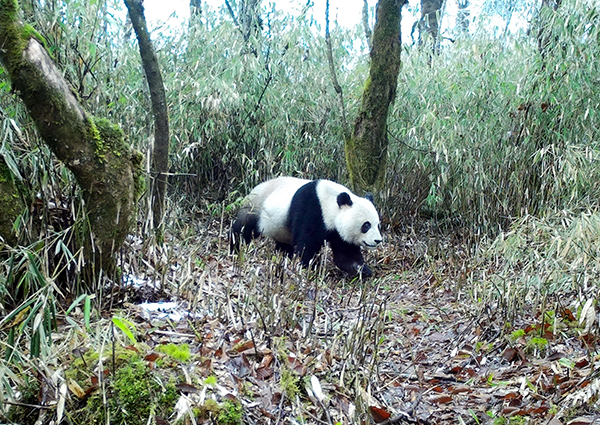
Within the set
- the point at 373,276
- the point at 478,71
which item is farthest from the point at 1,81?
the point at 478,71

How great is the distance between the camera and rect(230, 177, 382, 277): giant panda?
20.3 ft

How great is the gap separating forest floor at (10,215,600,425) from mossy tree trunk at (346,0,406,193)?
248 centimetres

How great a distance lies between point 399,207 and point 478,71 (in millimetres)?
2006

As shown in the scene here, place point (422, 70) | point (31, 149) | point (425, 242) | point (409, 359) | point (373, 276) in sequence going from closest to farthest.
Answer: point (31, 149) < point (409, 359) < point (373, 276) < point (425, 242) < point (422, 70)

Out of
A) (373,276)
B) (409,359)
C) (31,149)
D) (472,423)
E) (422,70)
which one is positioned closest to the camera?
(472,423)

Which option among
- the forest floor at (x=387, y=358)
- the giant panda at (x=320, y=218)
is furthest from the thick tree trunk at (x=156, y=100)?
the giant panda at (x=320, y=218)

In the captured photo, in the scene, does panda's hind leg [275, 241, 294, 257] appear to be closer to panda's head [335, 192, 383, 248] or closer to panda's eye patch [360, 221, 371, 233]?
panda's head [335, 192, 383, 248]

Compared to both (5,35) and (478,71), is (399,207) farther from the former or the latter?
(5,35)

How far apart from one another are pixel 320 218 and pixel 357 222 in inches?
17.4

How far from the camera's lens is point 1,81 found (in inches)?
134

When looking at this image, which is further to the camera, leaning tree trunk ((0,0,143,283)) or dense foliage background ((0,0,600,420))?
dense foliage background ((0,0,600,420))

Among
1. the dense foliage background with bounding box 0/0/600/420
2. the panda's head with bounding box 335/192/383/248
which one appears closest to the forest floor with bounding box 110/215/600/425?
the dense foliage background with bounding box 0/0/600/420

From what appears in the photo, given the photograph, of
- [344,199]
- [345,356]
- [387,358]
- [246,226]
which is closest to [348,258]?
[344,199]

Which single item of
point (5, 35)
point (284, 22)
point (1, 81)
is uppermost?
point (284, 22)
